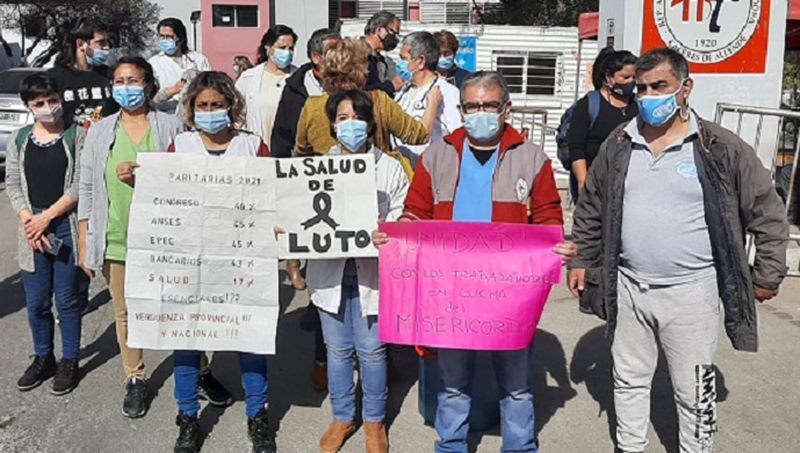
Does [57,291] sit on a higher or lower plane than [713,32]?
lower

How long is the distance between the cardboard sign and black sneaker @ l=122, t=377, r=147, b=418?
545 centimetres

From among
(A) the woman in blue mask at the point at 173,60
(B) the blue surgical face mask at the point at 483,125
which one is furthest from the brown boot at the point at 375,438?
(A) the woman in blue mask at the point at 173,60

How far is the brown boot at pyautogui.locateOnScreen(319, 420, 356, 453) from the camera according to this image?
4.13 m

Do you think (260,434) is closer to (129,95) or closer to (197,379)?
(197,379)

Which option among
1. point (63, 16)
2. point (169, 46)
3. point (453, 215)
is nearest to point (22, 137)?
point (169, 46)

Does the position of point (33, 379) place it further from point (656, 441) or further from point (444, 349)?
point (656, 441)

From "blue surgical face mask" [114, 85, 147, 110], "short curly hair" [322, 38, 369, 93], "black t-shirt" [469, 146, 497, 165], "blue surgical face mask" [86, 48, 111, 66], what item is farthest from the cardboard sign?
"blue surgical face mask" [114, 85, 147, 110]

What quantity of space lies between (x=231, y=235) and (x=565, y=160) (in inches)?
103

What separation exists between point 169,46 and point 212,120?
10.5 feet

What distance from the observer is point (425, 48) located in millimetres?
Result: 5234

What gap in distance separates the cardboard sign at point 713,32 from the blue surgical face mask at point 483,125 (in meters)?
4.66

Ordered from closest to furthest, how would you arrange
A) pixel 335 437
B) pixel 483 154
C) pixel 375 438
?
pixel 483 154 < pixel 375 438 < pixel 335 437

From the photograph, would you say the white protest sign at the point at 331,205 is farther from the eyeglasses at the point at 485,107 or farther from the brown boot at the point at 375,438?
the brown boot at the point at 375,438

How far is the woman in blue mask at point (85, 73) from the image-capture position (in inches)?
211
